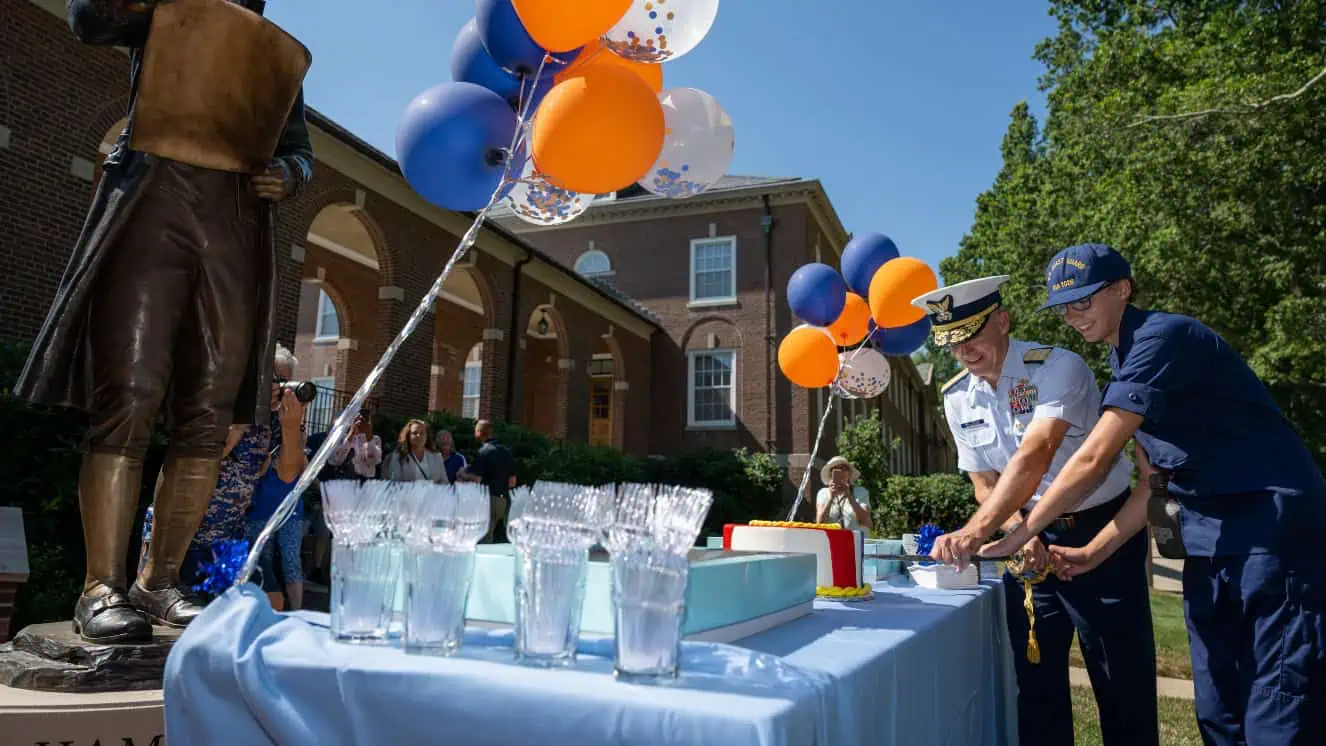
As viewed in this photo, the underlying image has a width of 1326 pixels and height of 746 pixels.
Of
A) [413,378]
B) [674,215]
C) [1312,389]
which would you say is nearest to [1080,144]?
[1312,389]

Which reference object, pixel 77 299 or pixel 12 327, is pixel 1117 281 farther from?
pixel 12 327

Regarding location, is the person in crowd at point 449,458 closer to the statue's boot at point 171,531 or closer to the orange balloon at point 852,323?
the orange balloon at point 852,323

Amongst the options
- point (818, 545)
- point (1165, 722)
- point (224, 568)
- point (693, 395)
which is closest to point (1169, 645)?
point (1165, 722)

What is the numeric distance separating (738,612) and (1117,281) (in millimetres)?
1886

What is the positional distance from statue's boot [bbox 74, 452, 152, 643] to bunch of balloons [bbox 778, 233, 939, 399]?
4813 mm

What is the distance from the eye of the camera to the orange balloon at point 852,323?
22.2 ft

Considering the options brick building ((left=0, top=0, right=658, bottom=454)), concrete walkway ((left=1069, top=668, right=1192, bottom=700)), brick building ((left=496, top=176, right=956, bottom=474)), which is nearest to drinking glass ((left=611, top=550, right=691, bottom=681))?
brick building ((left=0, top=0, right=658, bottom=454))

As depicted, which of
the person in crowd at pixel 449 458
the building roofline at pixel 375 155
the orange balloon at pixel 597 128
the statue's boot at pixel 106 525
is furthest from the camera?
the building roofline at pixel 375 155

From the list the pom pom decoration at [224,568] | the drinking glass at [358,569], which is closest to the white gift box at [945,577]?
the drinking glass at [358,569]

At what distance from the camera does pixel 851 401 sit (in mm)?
27391

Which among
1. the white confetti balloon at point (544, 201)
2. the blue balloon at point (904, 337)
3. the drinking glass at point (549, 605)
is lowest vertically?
the drinking glass at point (549, 605)

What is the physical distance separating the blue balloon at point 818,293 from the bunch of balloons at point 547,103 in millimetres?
2839

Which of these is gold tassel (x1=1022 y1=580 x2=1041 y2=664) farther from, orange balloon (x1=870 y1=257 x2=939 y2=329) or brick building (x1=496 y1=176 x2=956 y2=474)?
brick building (x1=496 y1=176 x2=956 y2=474)

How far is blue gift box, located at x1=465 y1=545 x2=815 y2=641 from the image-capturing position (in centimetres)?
133
